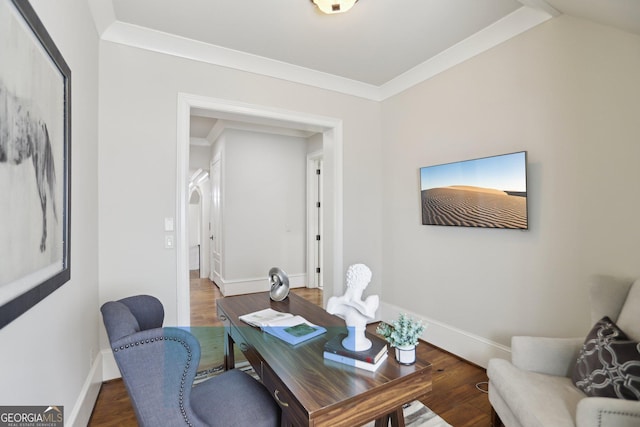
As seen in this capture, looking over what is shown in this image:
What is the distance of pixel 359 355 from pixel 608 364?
1151mm

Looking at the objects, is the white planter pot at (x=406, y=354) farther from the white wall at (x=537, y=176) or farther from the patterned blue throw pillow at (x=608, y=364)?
the white wall at (x=537, y=176)

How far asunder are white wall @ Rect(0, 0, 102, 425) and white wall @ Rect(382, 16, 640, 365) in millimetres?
2807

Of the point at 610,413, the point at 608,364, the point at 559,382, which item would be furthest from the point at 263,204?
the point at 610,413

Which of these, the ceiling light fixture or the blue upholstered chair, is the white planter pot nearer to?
the blue upholstered chair

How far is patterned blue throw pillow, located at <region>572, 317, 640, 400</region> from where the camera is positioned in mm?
1328

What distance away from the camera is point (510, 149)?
7.96ft

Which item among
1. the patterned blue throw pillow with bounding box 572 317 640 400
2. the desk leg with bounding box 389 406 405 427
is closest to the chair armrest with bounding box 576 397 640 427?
the patterned blue throw pillow with bounding box 572 317 640 400

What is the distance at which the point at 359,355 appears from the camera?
1.34 meters

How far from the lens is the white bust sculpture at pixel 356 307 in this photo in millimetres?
1370

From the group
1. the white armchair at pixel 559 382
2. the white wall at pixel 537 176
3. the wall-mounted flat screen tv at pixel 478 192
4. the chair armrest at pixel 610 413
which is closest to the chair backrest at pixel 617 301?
the white armchair at pixel 559 382

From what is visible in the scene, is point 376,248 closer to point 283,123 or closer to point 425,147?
point 425,147

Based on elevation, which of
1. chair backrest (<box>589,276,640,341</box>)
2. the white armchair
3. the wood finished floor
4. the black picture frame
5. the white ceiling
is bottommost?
the wood finished floor

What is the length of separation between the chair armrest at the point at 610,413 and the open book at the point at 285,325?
3.73ft

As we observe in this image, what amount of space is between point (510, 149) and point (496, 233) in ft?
2.20
